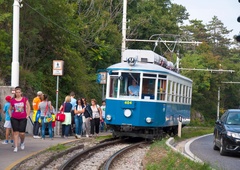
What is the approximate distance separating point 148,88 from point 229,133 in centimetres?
554

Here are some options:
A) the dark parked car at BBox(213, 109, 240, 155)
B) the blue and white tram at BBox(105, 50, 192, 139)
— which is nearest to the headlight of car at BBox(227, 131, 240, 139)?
the dark parked car at BBox(213, 109, 240, 155)

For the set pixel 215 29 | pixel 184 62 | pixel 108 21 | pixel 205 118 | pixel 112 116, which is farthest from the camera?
pixel 215 29

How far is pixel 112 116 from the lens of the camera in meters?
21.7

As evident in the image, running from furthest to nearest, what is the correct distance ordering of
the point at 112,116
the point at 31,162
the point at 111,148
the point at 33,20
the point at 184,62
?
the point at 184,62 → the point at 33,20 → the point at 112,116 → the point at 111,148 → the point at 31,162

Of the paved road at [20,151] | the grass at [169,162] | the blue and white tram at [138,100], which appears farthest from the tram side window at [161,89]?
the grass at [169,162]

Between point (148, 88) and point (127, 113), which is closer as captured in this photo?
point (127, 113)

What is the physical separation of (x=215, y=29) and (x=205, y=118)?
4321 cm

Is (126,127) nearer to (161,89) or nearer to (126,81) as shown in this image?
(126,81)

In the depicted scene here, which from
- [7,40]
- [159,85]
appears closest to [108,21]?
[7,40]

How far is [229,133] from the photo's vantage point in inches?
663

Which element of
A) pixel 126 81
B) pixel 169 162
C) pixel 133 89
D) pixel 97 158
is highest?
pixel 126 81

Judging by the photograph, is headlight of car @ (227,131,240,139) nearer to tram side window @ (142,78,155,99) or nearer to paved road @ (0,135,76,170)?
tram side window @ (142,78,155,99)

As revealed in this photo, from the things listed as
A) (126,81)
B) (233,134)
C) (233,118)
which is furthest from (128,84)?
(233,134)

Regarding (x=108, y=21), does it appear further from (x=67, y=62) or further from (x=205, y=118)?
(x=205, y=118)
